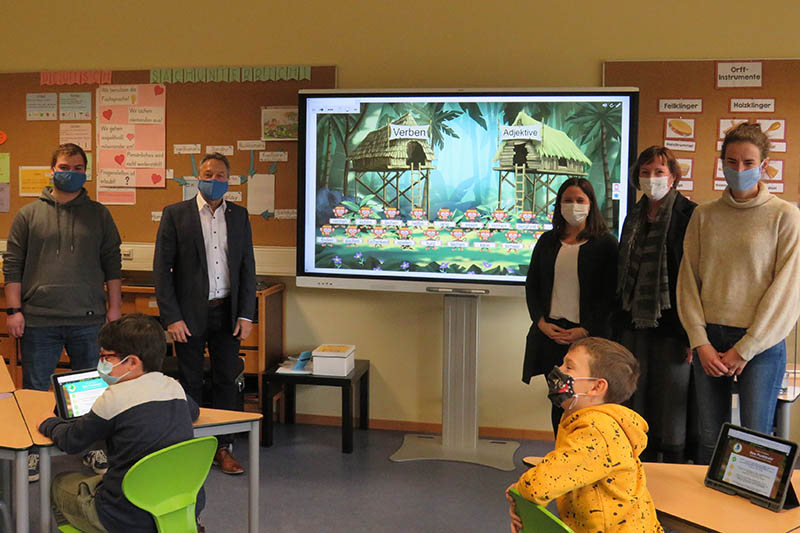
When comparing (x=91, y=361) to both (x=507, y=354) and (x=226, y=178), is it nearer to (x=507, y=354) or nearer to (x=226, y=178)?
(x=226, y=178)

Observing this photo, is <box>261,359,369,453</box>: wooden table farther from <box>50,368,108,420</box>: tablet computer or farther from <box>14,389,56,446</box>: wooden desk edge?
<box>50,368,108,420</box>: tablet computer

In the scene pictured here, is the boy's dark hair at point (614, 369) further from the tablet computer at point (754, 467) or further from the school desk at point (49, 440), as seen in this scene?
the school desk at point (49, 440)

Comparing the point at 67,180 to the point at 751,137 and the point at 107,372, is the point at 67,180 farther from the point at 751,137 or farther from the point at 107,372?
the point at 751,137

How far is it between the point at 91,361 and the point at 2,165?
201 centimetres

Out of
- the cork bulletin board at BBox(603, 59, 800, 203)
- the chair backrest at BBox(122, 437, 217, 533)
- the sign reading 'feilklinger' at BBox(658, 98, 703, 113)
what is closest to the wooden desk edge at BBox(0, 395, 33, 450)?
the chair backrest at BBox(122, 437, 217, 533)

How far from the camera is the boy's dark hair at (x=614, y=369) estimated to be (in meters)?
2.02

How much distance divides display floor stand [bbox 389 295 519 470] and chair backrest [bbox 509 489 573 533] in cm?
234

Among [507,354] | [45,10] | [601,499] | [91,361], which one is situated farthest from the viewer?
[45,10]

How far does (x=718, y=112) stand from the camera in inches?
168

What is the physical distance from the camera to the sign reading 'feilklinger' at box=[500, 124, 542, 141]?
4199 millimetres

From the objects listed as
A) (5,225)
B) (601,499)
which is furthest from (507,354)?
(5,225)

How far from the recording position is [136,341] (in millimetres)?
2404

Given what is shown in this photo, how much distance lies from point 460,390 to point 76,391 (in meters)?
2.22

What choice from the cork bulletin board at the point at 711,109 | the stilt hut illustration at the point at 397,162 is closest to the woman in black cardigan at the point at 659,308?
the cork bulletin board at the point at 711,109
